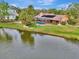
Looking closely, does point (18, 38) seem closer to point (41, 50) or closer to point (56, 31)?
point (56, 31)

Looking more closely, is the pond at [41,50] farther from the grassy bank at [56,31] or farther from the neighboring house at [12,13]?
the neighboring house at [12,13]

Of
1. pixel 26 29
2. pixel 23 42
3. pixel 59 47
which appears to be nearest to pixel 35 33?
pixel 26 29

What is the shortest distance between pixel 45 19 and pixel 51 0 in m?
2.10

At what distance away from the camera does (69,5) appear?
26.0m

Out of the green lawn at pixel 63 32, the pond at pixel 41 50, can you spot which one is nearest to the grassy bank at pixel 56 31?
the green lawn at pixel 63 32

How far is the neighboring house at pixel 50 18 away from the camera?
2491cm

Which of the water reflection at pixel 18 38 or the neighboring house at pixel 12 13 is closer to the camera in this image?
the water reflection at pixel 18 38

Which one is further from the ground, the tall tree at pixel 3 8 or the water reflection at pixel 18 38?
the tall tree at pixel 3 8

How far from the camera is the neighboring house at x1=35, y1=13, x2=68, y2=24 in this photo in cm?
2491

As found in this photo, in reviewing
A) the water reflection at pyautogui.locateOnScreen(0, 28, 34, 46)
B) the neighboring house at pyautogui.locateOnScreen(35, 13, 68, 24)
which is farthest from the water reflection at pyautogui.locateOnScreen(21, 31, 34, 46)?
the neighboring house at pyautogui.locateOnScreen(35, 13, 68, 24)

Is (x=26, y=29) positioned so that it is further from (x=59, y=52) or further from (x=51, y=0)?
(x=59, y=52)

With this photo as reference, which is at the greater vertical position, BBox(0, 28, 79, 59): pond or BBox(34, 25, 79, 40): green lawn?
BBox(34, 25, 79, 40): green lawn

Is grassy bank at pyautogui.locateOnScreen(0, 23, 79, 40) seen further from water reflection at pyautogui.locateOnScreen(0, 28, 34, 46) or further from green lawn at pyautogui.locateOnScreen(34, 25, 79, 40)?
water reflection at pyautogui.locateOnScreen(0, 28, 34, 46)

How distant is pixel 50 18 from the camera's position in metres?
25.7
